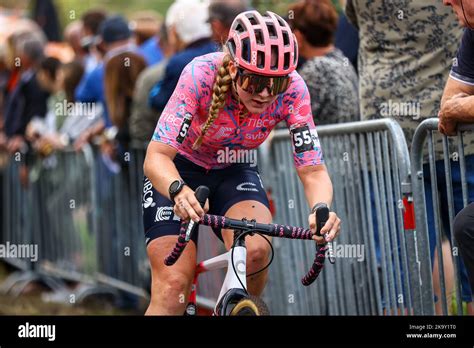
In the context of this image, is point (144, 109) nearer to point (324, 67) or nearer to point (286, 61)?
point (324, 67)

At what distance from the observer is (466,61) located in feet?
20.4

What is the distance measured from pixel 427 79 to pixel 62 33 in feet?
41.7

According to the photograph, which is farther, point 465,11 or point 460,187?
point 460,187

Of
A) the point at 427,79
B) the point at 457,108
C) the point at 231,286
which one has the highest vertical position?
the point at 427,79

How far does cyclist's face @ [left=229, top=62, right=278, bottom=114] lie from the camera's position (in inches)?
223

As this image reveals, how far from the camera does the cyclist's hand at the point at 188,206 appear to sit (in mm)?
5246

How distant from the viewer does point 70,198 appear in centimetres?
1250

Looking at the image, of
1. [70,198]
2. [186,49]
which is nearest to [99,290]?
[70,198]

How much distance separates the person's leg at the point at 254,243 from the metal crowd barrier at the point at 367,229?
3.03 feet

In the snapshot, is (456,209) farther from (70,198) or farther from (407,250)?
(70,198)

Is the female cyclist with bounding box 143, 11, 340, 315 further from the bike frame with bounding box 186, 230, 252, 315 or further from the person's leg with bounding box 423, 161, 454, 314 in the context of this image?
the person's leg with bounding box 423, 161, 454, 314

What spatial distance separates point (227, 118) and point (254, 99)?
0.36 metres

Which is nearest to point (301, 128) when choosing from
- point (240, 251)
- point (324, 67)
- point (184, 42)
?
point (240, 251)

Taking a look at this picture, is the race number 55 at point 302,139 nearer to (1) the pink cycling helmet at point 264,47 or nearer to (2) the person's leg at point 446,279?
(1) the pink cycling helmet at point 264,47
